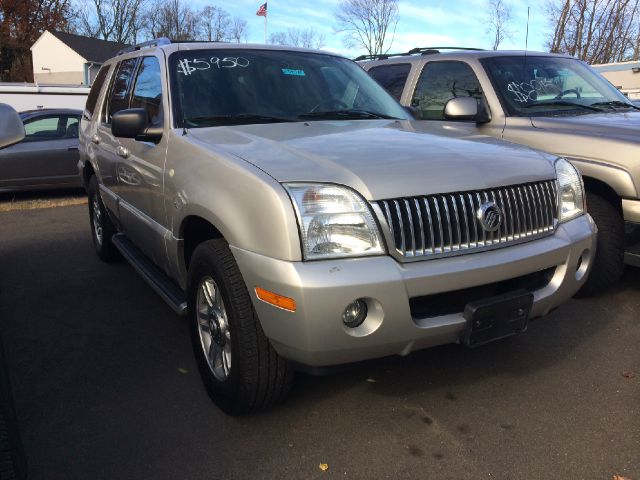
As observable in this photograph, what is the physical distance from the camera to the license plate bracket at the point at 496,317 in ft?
8.04

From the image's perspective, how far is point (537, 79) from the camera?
16.8 ft

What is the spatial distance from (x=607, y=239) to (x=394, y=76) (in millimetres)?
2817

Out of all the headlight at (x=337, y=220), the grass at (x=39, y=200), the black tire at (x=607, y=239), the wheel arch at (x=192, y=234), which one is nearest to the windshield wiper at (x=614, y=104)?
the black tire at (x=607, y=239)

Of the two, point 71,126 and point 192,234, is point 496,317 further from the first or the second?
point 71,126

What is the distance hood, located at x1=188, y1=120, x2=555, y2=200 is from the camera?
2375 millimetres

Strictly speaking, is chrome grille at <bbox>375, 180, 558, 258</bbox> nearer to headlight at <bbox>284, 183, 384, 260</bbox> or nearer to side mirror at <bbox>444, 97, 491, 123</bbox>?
headlight at <bbox>284, 183, 384, 260</bbox>

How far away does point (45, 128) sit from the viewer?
9625 mm

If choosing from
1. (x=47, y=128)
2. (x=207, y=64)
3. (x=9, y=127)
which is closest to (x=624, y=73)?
(x=47, y=128)

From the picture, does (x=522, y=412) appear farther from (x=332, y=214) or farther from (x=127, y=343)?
(x=127, y=343)

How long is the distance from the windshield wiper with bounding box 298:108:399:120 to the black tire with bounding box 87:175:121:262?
99.7 inches

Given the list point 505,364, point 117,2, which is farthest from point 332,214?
point 117,2

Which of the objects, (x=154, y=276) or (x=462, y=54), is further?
(x=462, y=54)

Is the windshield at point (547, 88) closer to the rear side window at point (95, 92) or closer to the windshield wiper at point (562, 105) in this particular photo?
the windshield wiper at point (562, 105)

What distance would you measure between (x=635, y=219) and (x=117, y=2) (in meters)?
61.0
